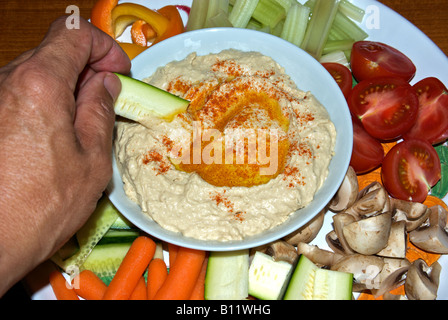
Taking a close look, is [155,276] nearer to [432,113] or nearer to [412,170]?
[412,170]

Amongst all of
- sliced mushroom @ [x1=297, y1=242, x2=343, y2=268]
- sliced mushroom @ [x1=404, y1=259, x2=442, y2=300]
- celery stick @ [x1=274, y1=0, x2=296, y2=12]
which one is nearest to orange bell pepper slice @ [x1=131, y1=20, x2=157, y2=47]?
celery stick @ [x1=274, y1=0, x2=296, y2=12]

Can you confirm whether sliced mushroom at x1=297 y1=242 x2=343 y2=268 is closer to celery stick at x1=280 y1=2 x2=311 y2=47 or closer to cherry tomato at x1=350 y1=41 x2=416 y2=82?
cherry tomato at x1=350 y1=41 x2=416 y2=82

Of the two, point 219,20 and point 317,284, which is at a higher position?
point 219,20

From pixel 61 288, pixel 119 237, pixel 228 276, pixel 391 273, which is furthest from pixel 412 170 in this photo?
pixel 61 288

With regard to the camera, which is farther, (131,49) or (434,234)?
(131,49)

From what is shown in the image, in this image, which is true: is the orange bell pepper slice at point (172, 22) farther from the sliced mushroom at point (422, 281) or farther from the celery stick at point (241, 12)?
the sliced mushroom at point (422, 281)
